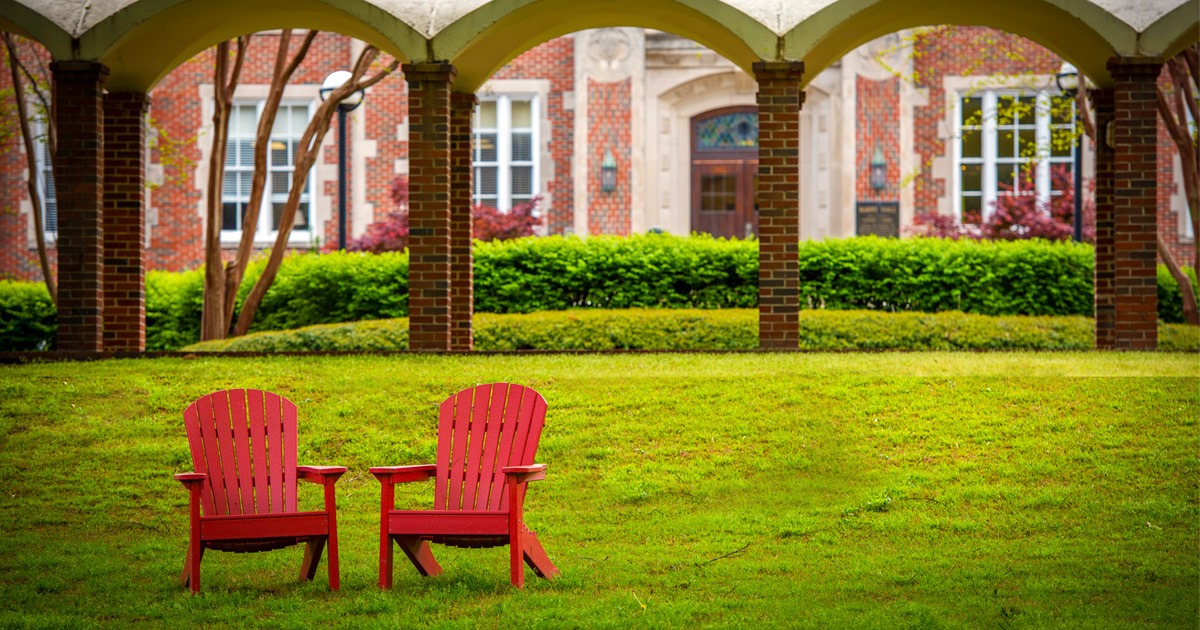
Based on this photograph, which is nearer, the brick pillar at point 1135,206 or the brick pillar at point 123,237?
the brick pillar at point 1135,206

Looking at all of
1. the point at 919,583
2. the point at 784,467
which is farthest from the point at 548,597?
the point at 784,467

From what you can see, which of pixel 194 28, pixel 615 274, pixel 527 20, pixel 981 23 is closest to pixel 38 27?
pixel 194 28

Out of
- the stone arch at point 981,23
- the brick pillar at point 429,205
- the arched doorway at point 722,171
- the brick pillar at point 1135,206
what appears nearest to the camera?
the stone arch at point 981,23

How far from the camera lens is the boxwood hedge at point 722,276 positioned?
54.0 ft

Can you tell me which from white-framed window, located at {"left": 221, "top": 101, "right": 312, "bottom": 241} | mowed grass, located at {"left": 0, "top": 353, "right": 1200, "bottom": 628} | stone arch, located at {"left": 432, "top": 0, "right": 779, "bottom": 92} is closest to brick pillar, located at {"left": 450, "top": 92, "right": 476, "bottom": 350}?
stone arch, located at {"left": 432, "top": 0, "right": 779, "bottom": 92}

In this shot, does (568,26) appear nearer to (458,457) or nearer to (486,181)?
(458,457)

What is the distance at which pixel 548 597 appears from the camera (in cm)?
632

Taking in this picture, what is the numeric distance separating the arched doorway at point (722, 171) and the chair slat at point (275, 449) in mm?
16964

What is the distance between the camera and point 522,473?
650 cm

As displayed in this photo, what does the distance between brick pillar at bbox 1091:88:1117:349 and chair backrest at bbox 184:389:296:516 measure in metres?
8.49

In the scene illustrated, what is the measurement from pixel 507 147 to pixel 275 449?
1661cm

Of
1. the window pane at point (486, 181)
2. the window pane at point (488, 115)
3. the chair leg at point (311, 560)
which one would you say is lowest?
the chair leg at point (311, 560)

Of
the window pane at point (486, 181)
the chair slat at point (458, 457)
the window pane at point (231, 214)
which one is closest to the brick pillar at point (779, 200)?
the chair slat at point (458, 457)

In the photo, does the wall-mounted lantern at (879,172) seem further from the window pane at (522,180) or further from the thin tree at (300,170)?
the thin tree at (300,170)
